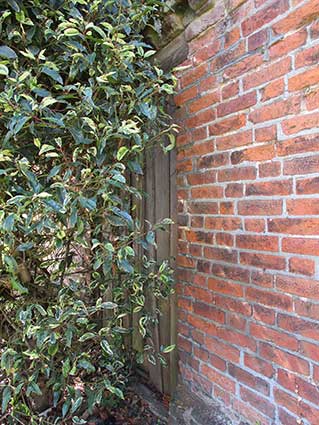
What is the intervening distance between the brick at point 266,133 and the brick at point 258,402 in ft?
3.52

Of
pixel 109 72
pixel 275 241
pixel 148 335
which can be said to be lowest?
pixel 148 335

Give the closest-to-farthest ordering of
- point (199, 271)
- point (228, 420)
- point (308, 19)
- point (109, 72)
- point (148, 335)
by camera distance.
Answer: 1. point (308, 19)
2. point (109, 72)
3. point (228, 420)
4. point (199, 271)
5. point (148, 335)

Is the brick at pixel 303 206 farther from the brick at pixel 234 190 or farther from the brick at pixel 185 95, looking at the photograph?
the brick at pixel 185 95

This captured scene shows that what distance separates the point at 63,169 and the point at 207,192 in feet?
2.31

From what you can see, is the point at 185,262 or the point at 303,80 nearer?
the point at 303,80

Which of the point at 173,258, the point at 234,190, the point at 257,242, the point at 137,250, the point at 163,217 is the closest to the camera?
the point at 257,242

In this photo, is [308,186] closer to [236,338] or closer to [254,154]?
[254,154]

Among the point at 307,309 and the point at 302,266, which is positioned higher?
the point at 302,266

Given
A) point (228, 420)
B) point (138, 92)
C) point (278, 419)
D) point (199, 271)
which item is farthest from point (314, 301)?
point (138, 92)

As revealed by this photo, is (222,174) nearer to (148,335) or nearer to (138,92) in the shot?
(138,92)

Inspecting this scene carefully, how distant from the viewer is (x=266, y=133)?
1.34 meters

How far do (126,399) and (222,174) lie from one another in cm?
171

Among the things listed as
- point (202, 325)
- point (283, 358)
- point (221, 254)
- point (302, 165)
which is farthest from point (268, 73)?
point (202, 325)

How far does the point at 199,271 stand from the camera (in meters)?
1.74
